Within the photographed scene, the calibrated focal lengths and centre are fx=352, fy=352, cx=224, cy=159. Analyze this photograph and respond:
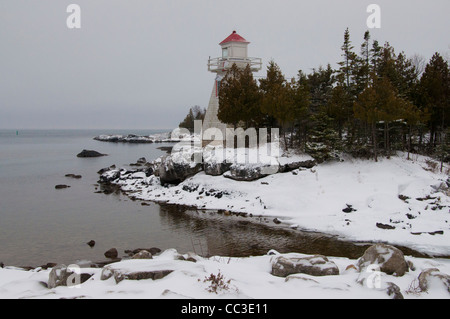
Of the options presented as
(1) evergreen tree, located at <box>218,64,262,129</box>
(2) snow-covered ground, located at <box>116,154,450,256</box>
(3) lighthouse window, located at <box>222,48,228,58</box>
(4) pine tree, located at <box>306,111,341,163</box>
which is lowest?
(2) snow-covered ground, located at <box>116,154,450,256</box>

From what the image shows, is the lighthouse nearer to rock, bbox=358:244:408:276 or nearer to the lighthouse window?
the lighthouse window

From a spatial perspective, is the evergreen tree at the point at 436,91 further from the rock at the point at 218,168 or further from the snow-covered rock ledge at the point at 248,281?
the snow-covered rock ledge at the point at 248,281

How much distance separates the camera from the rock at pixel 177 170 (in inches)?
1165

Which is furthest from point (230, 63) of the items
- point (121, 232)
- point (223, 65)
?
point (121, 232)

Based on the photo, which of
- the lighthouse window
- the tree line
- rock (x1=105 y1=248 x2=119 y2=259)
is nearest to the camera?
rock (x1=105 y1=248 x2=119 y2=259)

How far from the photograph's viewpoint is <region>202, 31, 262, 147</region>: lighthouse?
119 ft

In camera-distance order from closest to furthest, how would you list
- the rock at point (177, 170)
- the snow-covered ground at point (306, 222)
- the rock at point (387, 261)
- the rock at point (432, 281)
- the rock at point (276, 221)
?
1. the snow-covered ground at point (306, 222)
2. the rock at point (432, 281)
3. the rock at point (387, 261)
4. the rock at point (276, 221)
5. the rock at point (177, 170)

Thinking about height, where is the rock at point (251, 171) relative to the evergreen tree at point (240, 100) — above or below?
below

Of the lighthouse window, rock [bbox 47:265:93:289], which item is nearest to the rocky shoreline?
the lighthouse window

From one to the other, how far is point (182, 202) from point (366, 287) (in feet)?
60.3

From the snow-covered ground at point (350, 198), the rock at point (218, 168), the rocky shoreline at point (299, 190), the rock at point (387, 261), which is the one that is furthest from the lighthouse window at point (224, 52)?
the rock at point (387, 261)

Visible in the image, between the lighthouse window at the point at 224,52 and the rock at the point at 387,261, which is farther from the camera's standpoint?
the lighthouse window at the point at 224,52
